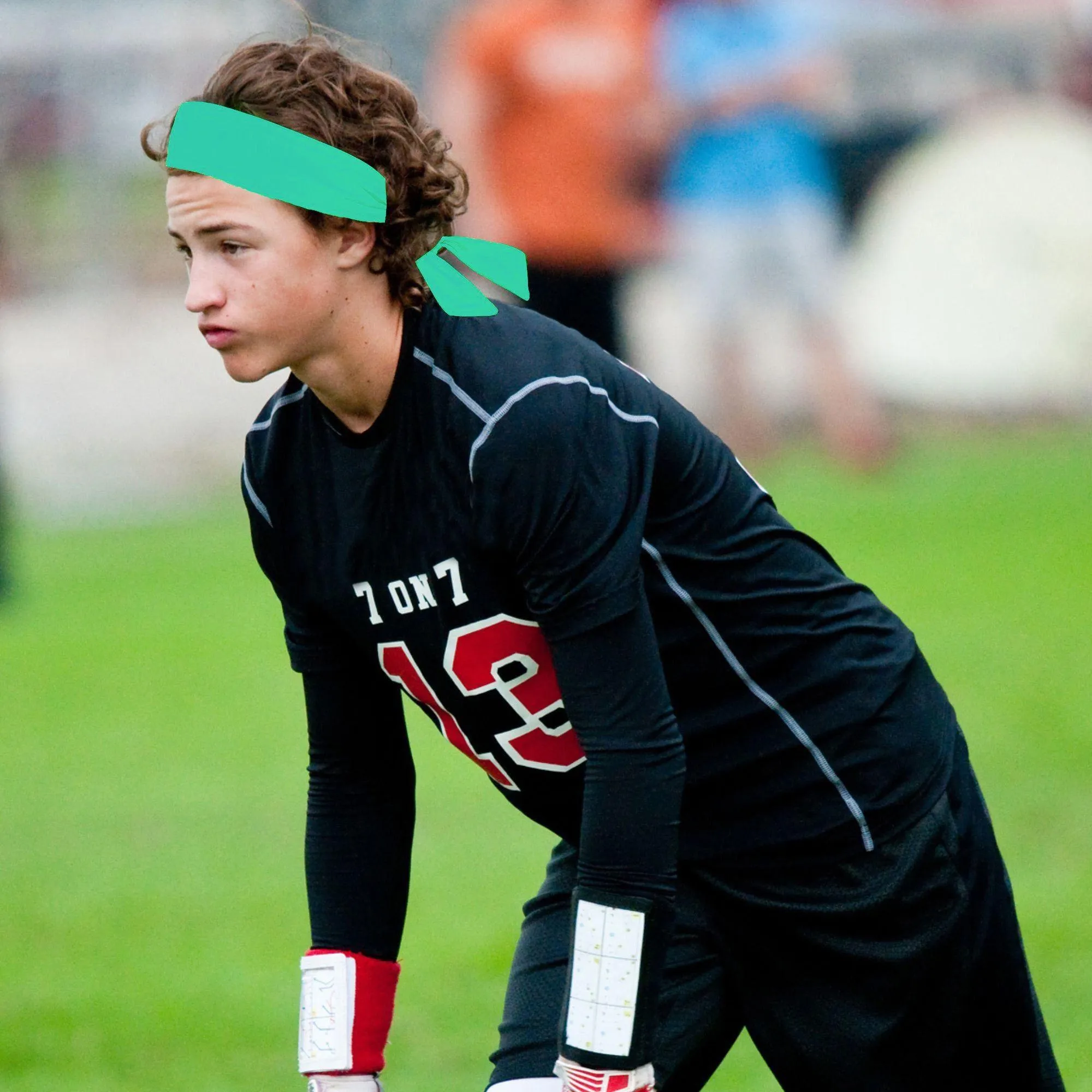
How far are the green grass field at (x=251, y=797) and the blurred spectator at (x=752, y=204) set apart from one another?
0.60 m

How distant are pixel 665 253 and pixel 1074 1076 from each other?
781 cm

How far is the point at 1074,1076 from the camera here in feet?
12.6

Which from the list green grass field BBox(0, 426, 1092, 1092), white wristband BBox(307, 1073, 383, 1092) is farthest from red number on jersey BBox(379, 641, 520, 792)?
green grass field BBox(0, 426, 1092, 1092)

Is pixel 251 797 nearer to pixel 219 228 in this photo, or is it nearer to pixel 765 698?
pixel 765 698

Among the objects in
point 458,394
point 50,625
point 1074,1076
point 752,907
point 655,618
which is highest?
point 50,625

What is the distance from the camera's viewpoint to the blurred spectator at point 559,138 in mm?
9625

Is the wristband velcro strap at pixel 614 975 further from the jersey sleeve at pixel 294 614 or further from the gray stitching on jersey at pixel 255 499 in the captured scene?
the gray stitching on jersey at pixel 255 499

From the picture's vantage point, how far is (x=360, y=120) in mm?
2227

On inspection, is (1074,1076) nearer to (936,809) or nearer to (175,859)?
(936,809)

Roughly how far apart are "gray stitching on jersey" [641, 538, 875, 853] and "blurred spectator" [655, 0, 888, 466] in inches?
339

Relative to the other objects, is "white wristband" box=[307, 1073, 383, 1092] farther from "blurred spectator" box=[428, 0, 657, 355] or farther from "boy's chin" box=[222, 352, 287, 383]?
"blurred spectator" box=[428, 0, 657, 355]

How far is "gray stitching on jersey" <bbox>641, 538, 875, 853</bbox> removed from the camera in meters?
2.28

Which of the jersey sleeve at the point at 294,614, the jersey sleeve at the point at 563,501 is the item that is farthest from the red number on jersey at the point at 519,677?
the jersey sleeve at the point at 294,614

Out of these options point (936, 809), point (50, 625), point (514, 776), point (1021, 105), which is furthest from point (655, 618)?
point (1021, 105)
